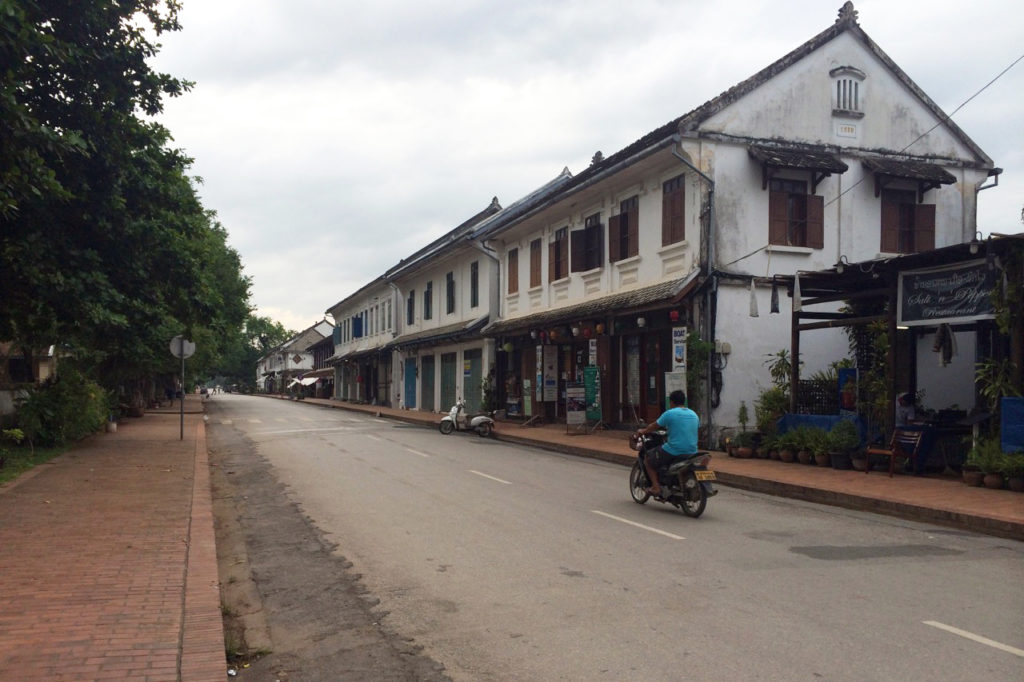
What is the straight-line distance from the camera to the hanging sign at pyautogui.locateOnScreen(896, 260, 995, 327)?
12953 mm

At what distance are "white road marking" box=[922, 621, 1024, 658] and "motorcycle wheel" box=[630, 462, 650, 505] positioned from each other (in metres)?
5.46

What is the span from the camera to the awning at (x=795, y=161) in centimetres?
1864

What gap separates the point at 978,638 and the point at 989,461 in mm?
7840

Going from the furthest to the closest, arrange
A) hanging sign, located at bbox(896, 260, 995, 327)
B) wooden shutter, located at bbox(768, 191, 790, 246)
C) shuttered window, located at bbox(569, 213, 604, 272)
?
shuttered window, located at bbox(569, 213, 604, 272), wooden shutter, located at bbox(768, 191, 790, 246), hanging sign, located at bbox(896, 260, 995, 327)

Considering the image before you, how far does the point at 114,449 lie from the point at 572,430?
11522 millimetres

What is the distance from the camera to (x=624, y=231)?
72.9 ft

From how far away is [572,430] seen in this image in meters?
23.6

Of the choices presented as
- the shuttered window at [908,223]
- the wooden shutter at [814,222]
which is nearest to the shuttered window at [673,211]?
the wooden shutter at [814,222]

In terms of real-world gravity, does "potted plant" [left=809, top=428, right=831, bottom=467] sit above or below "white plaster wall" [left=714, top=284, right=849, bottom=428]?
below

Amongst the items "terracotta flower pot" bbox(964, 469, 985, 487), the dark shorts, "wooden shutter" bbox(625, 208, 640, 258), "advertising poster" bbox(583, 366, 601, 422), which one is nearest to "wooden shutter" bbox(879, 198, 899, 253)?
"wooden shutter" bbox(625, 208, 640, 258)

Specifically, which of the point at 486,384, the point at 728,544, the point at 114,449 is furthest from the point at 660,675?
the point at 486,384

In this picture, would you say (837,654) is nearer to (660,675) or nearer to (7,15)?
(660,675)

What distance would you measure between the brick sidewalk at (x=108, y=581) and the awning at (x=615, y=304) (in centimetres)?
1052

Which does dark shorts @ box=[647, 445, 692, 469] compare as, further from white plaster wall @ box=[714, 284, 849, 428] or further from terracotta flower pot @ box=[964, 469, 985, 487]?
white plaster wall @ box=[714, 284, 849, 428]
